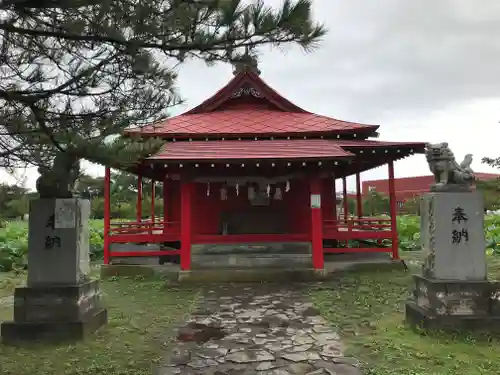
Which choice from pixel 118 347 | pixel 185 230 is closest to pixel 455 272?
pixel 118 347

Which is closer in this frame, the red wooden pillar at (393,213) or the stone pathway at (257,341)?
the stone pathway at (257,341)

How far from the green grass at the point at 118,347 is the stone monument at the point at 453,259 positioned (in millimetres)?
3843

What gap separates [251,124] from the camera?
12.4 m

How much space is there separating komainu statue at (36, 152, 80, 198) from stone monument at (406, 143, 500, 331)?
16.3 feet

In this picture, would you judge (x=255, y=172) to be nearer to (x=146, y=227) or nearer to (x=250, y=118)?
(x=250, y=118)

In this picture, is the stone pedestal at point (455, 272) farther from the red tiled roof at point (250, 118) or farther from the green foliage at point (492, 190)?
the red tiled roof at point (250, 118)

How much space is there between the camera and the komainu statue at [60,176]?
4203 millimetres

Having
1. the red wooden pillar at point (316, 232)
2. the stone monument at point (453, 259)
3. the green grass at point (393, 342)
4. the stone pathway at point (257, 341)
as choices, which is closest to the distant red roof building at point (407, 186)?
the red wooden pillar at point (316, 232)

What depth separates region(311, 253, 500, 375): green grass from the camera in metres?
4.57

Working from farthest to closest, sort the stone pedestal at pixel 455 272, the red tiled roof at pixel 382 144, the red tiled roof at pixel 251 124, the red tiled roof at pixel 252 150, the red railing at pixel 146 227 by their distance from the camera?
1. the red tiled roof at pixel 251 124
2. the red railing at pixel 146 227
3. the red tiled roof at pixel 382 144
4. the red tiled roof at pixel 252 150
5. the stone pedestal at pixel 455 272

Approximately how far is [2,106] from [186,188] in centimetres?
638

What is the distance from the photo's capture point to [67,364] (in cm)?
482

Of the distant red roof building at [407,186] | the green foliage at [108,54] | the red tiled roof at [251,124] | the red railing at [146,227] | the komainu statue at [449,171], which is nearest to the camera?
the green foliage at [108,54]

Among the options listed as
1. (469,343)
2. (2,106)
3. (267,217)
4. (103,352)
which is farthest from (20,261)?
(469,343)
